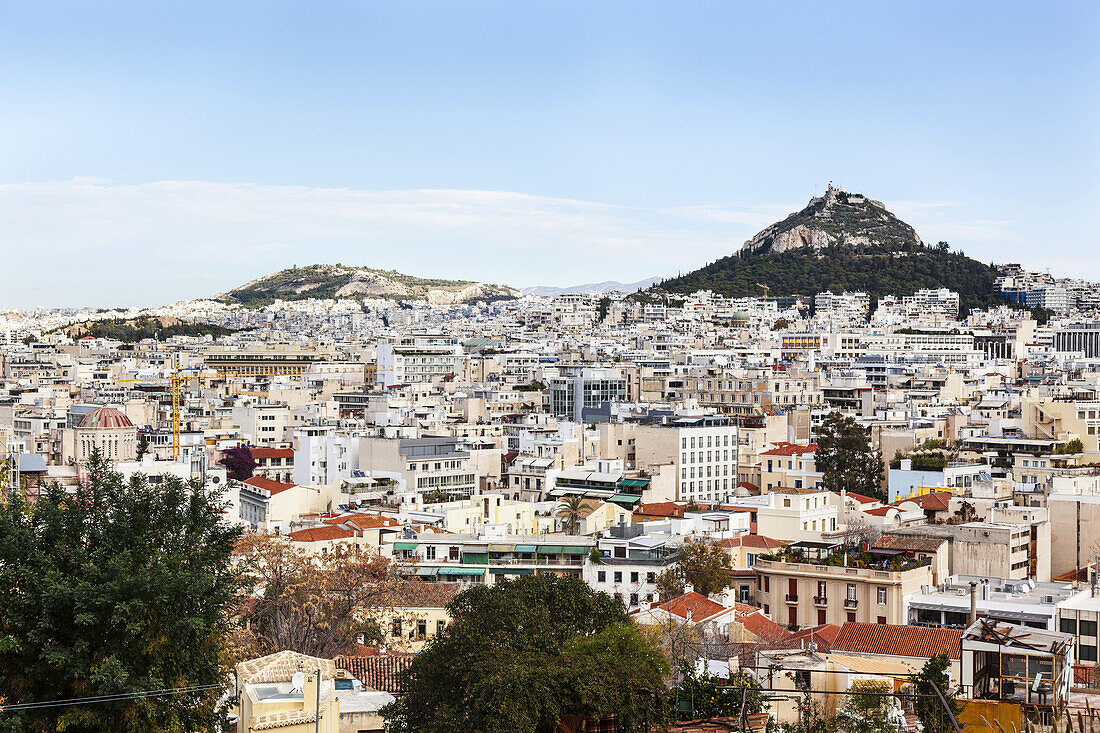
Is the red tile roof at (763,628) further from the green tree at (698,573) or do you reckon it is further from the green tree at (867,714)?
the green tree at (867,714)

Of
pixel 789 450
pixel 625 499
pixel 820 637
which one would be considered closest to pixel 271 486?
pixel 625 499

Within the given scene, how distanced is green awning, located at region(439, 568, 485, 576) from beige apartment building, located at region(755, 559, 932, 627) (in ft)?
16.4

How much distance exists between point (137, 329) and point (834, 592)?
117 metres

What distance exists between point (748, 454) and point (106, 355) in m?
71.0

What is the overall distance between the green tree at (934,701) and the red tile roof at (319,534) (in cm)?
1542

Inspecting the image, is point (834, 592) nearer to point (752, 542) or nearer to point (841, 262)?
point (752, 542)

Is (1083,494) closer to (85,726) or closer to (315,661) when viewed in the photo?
(315,661)

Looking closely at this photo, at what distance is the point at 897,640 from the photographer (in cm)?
1809

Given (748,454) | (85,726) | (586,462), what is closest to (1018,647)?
(85,726)

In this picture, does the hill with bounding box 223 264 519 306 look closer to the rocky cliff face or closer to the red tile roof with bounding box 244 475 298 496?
the rocky cliff face

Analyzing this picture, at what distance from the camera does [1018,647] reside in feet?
42.0

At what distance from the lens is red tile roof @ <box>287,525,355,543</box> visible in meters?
27.4

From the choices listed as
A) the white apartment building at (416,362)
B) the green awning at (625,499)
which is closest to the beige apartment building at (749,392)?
the white apartment building at (416,362)

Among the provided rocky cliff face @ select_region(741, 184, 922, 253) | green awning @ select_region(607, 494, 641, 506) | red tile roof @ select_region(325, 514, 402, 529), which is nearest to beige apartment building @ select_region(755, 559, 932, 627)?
red tile roof @ select_region(325, 514, 402, 529)
